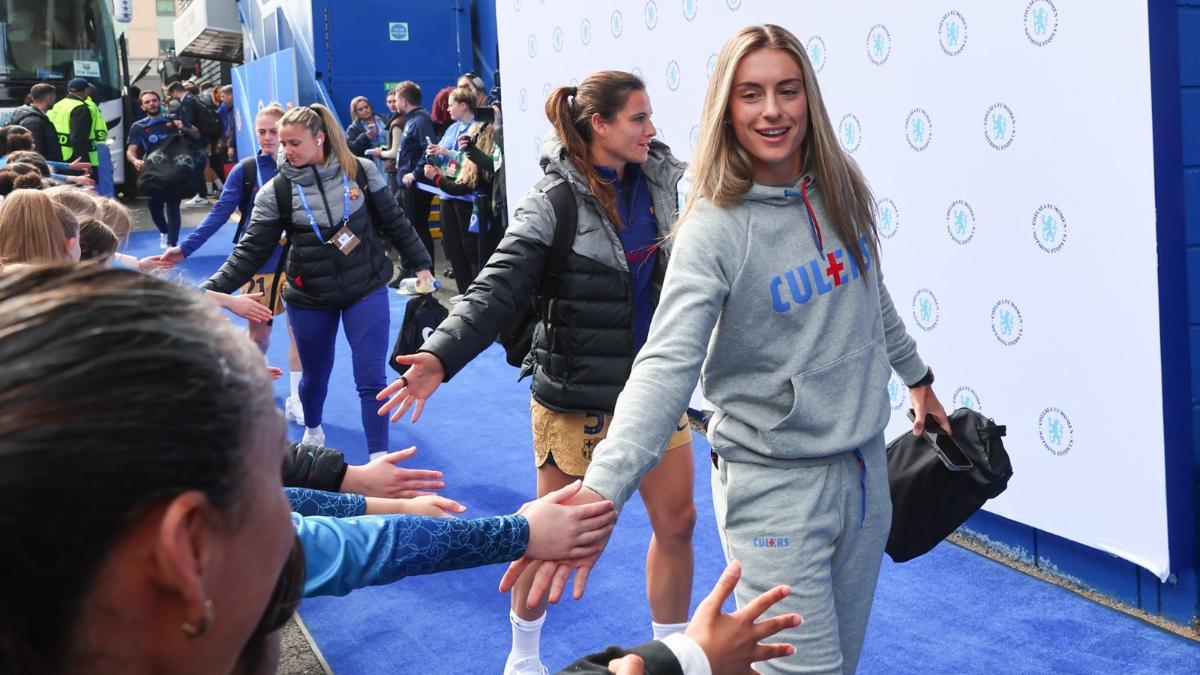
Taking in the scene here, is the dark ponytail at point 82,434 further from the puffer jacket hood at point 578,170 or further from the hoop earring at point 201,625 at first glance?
the puffer jacket hood at point 578,170

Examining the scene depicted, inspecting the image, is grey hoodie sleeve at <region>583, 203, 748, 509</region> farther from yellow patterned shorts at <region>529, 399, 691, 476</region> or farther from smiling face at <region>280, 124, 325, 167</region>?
smiling face at <region>280, 124, 325, 167</region>

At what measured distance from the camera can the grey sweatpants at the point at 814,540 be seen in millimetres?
2479

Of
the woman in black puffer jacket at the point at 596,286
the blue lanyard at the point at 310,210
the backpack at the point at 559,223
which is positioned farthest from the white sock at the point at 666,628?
the blue lanyard at the point at 310,210

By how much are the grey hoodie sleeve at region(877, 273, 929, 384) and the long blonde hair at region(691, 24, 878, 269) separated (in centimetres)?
27

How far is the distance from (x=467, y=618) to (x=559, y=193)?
69.2 inches

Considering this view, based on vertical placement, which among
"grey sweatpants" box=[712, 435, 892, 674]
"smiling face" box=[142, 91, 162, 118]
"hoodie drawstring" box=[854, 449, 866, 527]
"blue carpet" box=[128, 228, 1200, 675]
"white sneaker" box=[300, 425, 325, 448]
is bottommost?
"blue carpet" box=[128, 228, 1200, 675]

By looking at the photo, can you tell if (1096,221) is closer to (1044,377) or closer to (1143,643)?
(1044,377)

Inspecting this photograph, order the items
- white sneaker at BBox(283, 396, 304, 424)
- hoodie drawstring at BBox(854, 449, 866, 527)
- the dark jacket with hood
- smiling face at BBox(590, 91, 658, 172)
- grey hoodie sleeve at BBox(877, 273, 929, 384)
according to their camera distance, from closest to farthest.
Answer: hoodie drawstring at BBox(854, 449, 866, 527) < grey hoodie sleeve at BBox(877, 273, 929, 384) < smiling face at BBox(590, 91, 658, 172) < white sneaker at BBox(283, 396, 304, 424) < the dark jacket with hood

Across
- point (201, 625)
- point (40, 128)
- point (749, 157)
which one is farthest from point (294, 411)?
point (40, 128)

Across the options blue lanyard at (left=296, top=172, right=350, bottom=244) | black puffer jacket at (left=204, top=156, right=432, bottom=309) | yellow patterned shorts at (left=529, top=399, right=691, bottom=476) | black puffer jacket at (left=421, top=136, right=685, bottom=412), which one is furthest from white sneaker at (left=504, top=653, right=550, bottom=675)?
blue lanyard at (left=296, top=172, right=350, bottom=244)

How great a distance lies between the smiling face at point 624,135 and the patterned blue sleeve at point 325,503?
1.52 meters

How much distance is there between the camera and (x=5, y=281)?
3.02 feet

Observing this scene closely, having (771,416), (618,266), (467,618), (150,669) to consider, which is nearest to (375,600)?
(467,618)

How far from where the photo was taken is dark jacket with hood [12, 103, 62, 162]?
40.5 ft
